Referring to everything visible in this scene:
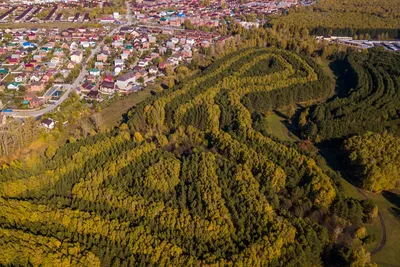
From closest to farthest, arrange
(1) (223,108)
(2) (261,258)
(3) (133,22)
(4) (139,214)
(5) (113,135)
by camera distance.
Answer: (2) (261,258) < (4) (139,214) < (5) (113,135) < (1) (223,108) < (3) (133,22)

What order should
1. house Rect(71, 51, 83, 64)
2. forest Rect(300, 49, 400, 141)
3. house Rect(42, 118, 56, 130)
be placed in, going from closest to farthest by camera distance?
forest Rect(300, 49, 400, 141) < house Rect(42, 118, 56, 130) < house Rect(71, 51, 83, 64)

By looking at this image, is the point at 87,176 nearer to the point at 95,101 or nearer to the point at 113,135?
the point at 113,135

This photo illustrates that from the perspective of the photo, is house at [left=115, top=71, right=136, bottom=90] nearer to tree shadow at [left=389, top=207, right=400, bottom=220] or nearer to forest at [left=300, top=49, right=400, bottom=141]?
forest at [left=300, top=49, right=400, bottom=141]

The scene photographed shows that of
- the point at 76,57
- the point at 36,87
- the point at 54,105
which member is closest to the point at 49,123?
the point at 54,105

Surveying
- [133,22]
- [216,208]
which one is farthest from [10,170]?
[133,22]

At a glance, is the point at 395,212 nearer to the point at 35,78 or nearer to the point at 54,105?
the point at 54,105

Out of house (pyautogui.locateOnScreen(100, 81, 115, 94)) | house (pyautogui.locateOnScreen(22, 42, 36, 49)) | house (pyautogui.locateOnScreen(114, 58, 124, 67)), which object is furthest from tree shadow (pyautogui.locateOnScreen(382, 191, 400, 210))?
house (pyautogui.locateOnScreen(22, 42, 36, 49))
